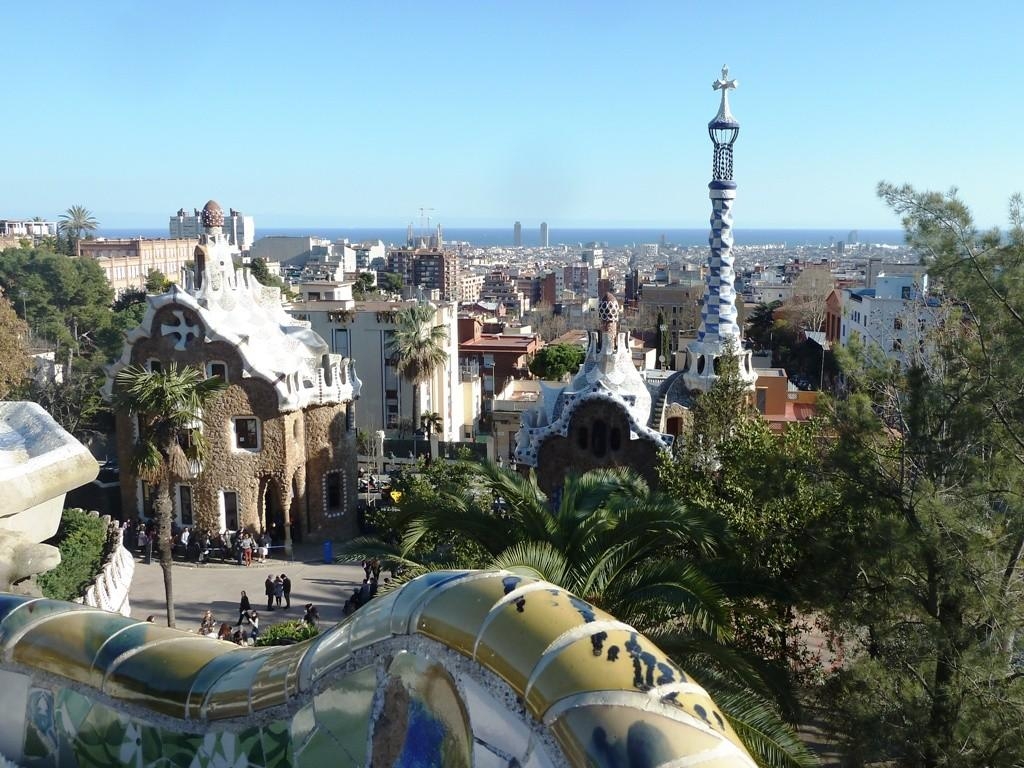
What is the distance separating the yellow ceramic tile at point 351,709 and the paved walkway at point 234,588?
1347 centimetres

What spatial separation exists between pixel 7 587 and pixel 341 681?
5891 mm

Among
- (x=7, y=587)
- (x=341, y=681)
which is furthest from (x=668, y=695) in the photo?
(x=7, y=587)

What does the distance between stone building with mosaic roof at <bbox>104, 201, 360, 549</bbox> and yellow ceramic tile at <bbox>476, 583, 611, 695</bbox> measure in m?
20.0

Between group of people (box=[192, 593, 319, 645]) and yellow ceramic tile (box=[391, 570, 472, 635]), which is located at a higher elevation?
yellow ceramic tile (box=[391, 570, 472, 635])

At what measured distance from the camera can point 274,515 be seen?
984 inches

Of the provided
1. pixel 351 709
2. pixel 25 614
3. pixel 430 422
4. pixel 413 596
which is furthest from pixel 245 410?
pixel 413 596

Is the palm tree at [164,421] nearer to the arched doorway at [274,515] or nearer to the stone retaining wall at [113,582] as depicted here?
the stone retaining wall at [113,582]

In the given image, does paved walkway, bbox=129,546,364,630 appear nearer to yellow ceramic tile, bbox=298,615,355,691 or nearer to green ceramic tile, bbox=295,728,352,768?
green ceramic tile, bbox=295,728,352,768

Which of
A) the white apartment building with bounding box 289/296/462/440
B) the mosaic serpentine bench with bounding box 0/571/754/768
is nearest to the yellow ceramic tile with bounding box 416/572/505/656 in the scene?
the mosaic serpentine bench with bounding box 0/571/754/768

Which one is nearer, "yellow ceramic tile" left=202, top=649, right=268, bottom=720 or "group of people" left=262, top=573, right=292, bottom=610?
"yellow ceramic tile" left=202, top=649, right=268, bottom=720

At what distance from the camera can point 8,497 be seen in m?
8.93

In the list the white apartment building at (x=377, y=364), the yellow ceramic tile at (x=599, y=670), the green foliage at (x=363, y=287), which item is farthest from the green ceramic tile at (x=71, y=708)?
the green foliage at (x=363, y=287)

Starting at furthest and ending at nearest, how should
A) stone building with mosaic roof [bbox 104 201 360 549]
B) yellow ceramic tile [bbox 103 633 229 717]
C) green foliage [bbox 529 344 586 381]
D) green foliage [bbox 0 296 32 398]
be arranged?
green foliage [bbox 529 344 586 381] < green foliage [bbox 0 296 32 398] < stone building with mosaic roof [bbox 104 201 360 549] < yellow ceramic tile [bbox 103 633 229 717]

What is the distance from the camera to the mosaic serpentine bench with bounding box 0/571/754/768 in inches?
151
